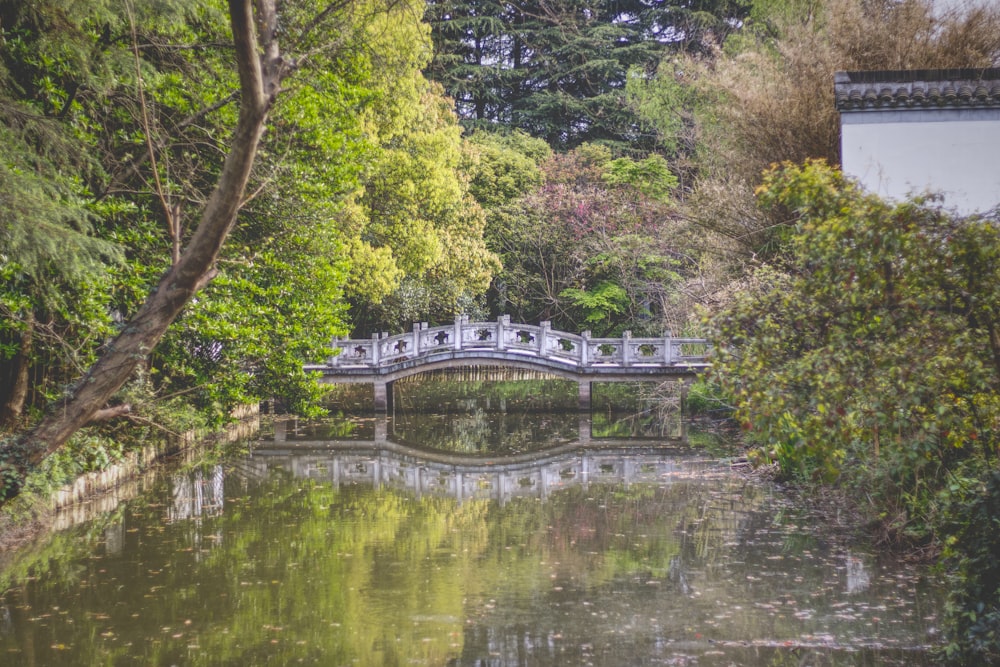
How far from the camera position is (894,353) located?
6398 millimetres

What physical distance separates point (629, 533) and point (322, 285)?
493 centimetres

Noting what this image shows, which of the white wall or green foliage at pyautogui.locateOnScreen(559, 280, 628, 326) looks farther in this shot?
green foliage at pyautogui.locateOnScreen(559, 280, 628, 326)

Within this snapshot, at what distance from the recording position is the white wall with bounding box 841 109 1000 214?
10.9 meters

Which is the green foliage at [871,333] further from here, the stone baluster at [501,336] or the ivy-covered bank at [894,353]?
the stone baluster at [501,336]

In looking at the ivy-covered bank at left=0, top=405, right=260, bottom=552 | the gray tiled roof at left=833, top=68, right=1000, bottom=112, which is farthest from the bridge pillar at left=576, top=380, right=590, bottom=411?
the gray tiled roof at left=833, top=68, right=1000, bottom=112

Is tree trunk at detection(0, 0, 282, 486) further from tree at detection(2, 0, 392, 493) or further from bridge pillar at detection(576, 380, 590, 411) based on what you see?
bridge pillar at detection(576, 380, 590, 411)

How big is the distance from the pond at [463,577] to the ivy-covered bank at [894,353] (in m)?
1.23

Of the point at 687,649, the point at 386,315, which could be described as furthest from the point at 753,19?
the point at 687,649

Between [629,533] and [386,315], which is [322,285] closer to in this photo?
[629,533]

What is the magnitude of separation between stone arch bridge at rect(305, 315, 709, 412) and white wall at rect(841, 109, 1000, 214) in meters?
9.23

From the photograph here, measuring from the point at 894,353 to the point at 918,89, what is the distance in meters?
6.09

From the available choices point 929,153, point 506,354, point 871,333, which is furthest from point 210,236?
point 506,354

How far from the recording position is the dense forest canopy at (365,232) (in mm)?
6371

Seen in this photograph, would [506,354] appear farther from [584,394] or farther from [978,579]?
[978,579]
